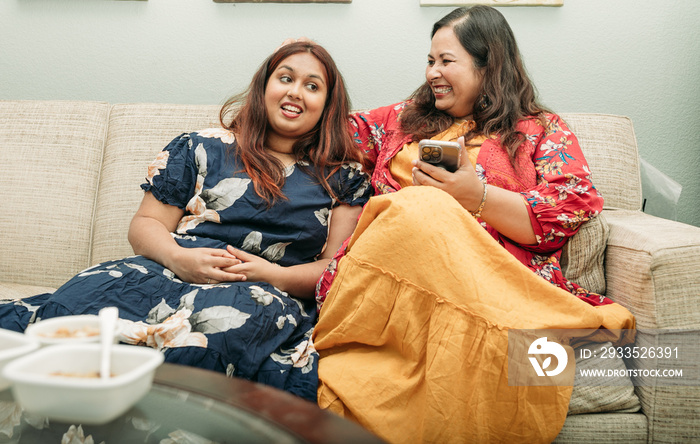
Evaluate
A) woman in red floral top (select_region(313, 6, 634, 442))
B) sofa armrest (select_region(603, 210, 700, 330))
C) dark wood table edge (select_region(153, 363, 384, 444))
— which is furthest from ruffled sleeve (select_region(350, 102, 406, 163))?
dark wood table edge (select_region(153, 363, 384, 444))

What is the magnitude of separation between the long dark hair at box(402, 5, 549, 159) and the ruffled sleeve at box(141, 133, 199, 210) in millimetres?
620

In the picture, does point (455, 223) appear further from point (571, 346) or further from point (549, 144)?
point (549, 144)

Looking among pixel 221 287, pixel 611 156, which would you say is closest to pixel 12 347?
pixel 221 287

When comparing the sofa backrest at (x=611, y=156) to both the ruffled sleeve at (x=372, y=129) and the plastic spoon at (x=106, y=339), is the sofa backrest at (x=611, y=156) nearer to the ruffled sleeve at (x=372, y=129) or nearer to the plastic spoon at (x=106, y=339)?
the ruffled sleeve at (x=372, y=129)

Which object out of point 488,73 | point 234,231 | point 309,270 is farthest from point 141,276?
point 488,73

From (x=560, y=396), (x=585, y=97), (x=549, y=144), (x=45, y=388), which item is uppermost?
(x=585, y=97)

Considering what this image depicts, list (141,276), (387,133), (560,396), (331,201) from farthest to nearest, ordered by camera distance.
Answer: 1. (387,133)
2. (331,201)
3. (141,276)
4. (560,396)

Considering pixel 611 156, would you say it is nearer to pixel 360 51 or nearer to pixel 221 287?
pixel 360 51

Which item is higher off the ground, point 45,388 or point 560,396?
point 45,388

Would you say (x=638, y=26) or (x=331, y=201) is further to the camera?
(x=638, y=26)

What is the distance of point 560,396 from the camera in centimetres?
99

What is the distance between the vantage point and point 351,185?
151 cm

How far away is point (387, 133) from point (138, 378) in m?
1.25

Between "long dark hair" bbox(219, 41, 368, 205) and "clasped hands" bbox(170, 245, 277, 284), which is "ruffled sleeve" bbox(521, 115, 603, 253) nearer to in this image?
"long dark hair" bbox(219, 41, 368, 205)
